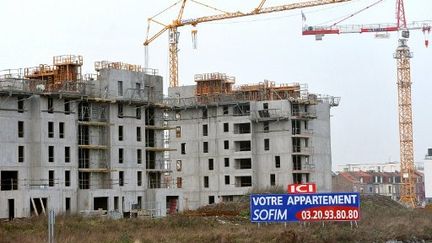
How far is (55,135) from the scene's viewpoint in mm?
71688

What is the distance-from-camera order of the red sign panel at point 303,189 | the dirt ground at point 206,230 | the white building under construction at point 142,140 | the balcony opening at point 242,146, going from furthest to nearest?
the balcony opening at point 242,146 → the white building under construction at point 142,140 → the red sign panel at point 303,189 → the dirt ground at point 206,230

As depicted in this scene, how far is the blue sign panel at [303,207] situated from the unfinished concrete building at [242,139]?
49220 mm

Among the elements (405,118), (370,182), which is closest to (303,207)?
(405,118)

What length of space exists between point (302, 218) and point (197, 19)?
81.1 meters

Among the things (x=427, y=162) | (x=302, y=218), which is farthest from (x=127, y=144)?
(x=427, y=162)

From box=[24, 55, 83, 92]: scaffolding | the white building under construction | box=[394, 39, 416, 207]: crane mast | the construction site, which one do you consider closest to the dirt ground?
the construction site

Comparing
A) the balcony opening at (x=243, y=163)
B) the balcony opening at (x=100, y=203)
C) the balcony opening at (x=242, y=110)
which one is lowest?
the balcony opening at (x=100, y=203)

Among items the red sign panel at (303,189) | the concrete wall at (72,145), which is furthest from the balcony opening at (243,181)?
the red sign panel at (303,189)

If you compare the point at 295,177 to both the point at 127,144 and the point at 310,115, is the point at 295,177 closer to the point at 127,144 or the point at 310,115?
the point at 310,115

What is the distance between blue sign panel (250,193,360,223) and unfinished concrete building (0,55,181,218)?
79.4ft

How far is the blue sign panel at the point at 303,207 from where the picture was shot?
45969 mm

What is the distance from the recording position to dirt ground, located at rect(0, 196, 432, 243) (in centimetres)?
4578

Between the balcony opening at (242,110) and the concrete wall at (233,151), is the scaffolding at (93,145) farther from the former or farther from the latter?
the balcony opening at (242,110)

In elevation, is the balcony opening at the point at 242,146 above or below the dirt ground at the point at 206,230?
above
